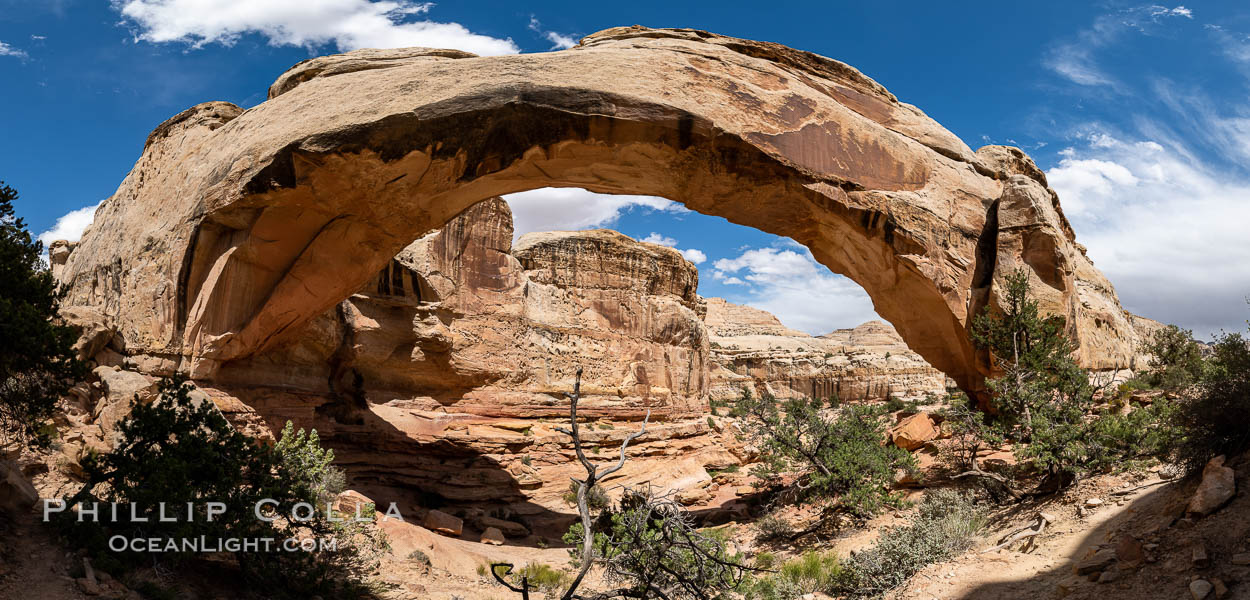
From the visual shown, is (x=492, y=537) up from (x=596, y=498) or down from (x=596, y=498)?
down

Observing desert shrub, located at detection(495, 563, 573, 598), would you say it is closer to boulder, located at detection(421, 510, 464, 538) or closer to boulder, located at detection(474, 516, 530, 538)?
boulder, located at detection(421, 510, 464, 538)

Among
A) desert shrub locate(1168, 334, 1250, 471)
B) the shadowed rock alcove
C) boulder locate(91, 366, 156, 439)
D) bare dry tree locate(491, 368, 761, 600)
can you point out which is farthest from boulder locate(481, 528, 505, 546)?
desert shrub locate(1168, 334, 1250, 471)

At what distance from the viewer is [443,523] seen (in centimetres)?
1458

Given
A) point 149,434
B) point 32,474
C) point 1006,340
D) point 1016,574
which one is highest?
point 1006,340

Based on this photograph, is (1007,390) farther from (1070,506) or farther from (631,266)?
(631,266)

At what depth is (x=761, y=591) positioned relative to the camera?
8.57 metres

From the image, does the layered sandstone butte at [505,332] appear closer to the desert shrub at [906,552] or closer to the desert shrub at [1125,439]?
the desert shrub at [906,552]

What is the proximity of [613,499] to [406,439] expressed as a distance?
5.30 m

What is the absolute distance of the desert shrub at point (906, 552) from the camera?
8.40 meters

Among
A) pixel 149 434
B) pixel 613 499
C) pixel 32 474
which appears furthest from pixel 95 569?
pixel 613 499

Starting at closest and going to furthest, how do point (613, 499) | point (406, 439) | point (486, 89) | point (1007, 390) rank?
point (486, 89)
point (1007, 390)
point (406, 439)
point (613, 499)

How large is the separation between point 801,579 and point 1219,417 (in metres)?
4.90

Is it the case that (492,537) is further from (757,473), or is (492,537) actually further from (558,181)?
(558,181)

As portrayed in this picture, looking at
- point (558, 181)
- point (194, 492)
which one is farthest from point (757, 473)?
point (194, 492)
